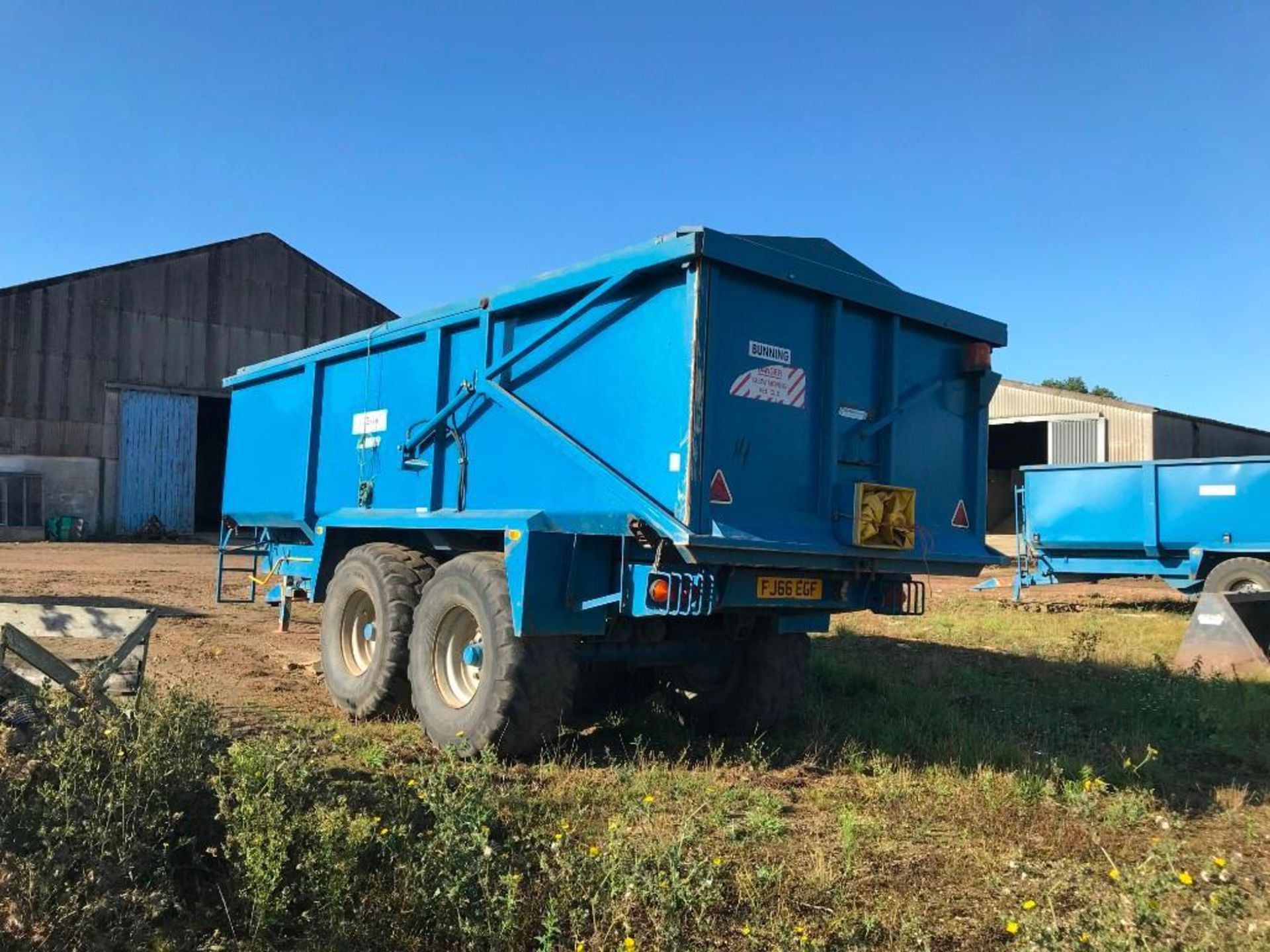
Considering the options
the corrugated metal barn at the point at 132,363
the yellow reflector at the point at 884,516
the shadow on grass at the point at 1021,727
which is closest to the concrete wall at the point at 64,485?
the corrugated metal barn at the point at 132,363

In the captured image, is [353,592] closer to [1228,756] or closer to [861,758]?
[861,758]

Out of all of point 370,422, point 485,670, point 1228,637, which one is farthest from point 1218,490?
point 485,670

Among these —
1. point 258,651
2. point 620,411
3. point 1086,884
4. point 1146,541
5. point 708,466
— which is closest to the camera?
point 1086,884

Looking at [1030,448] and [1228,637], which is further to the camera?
[1030,448]

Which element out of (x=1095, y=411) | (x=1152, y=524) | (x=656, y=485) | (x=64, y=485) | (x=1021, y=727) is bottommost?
(x=1021, y=727)

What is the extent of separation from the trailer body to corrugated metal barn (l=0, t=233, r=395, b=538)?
26.0 m

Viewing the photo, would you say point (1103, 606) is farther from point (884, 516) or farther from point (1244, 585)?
point (884, 516)

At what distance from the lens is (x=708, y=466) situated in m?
5.01

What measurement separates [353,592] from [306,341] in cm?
Result: 2781

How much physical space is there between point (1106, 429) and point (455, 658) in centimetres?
2733

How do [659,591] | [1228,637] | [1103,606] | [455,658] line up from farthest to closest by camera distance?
1. [1103,606]
2. [1228,637]
3. [455,658]
4. [659,591]

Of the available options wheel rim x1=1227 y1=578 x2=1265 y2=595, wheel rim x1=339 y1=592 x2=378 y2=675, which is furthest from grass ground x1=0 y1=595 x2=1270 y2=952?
wheel rim x1=1227 y1=578 x2=1265 y2=595

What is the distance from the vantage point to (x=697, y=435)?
4.93m

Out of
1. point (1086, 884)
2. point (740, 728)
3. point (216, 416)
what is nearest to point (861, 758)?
point (740, 728)
